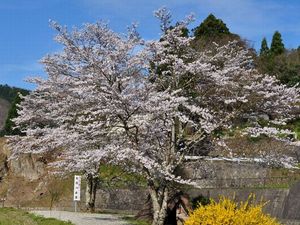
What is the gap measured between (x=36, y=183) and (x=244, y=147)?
13.8 meters

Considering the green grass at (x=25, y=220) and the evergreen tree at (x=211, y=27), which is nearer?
the green grass at (x=25, y=220)

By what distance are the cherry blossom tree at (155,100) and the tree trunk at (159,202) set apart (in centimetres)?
3

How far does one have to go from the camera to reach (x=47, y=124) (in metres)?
21.7

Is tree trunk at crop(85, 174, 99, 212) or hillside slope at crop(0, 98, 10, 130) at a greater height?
hillside slope at crop(0, 98, 10, 130)

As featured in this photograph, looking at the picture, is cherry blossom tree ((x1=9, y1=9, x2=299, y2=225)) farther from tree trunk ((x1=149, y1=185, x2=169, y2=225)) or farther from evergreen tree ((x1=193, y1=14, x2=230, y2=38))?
evergreen tree ((x1=193, y1=14, x2=230, y2=38))

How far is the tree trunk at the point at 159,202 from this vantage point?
1469 centimetres

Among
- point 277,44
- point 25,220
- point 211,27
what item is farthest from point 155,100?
point 277,44

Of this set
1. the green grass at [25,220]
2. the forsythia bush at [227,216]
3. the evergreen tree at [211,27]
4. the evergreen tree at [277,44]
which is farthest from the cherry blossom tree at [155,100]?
the evergreen tree at [277,44]

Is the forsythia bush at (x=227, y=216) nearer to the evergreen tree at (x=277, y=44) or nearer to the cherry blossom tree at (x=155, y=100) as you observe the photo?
the cherry blossom tree at (x=155, y=100)

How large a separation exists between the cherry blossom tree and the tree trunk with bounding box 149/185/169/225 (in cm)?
3

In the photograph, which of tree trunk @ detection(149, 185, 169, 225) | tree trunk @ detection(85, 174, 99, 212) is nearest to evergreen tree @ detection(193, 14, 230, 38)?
tree trunk @ detection(85, 174, 99, 212)

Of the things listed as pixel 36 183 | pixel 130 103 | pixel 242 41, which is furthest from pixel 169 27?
pixel 242 41

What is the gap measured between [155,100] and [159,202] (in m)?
3.49

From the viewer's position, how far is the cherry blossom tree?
43.7ft
